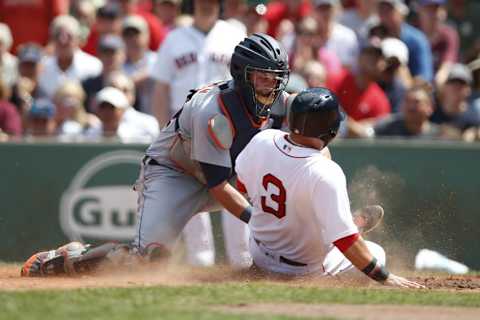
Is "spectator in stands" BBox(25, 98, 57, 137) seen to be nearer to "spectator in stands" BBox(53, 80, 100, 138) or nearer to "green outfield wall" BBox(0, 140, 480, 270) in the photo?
"spectator in stands" BBox(53, 80, 100, 138)

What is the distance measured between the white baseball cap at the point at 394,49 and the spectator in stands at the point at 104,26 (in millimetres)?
3377

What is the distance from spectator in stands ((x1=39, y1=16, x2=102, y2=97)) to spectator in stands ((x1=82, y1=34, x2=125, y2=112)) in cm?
21

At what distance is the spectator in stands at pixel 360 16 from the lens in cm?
1377

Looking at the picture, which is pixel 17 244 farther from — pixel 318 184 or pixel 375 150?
pixel 318 184

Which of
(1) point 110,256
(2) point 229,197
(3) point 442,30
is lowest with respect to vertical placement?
(1) point 110,256

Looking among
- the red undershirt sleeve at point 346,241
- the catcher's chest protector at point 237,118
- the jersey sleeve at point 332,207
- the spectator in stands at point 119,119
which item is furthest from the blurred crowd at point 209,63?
the red undershirt sleeve at point 346,241

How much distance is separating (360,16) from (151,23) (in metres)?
2.75

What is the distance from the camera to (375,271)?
6.75 meters

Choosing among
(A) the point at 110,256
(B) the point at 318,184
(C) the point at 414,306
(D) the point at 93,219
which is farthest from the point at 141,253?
(D) the point at 93,219

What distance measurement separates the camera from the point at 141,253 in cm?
780

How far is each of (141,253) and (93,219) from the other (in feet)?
11.3

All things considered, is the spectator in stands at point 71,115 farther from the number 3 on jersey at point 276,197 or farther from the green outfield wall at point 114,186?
the number 3 on jersey at point 276,197

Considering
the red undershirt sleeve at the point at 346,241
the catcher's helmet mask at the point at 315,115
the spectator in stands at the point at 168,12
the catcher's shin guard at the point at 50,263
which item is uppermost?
the spectator in stands at the point at 168,12

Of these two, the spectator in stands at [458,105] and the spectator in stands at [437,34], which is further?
the spectator in stands at [437,34]
